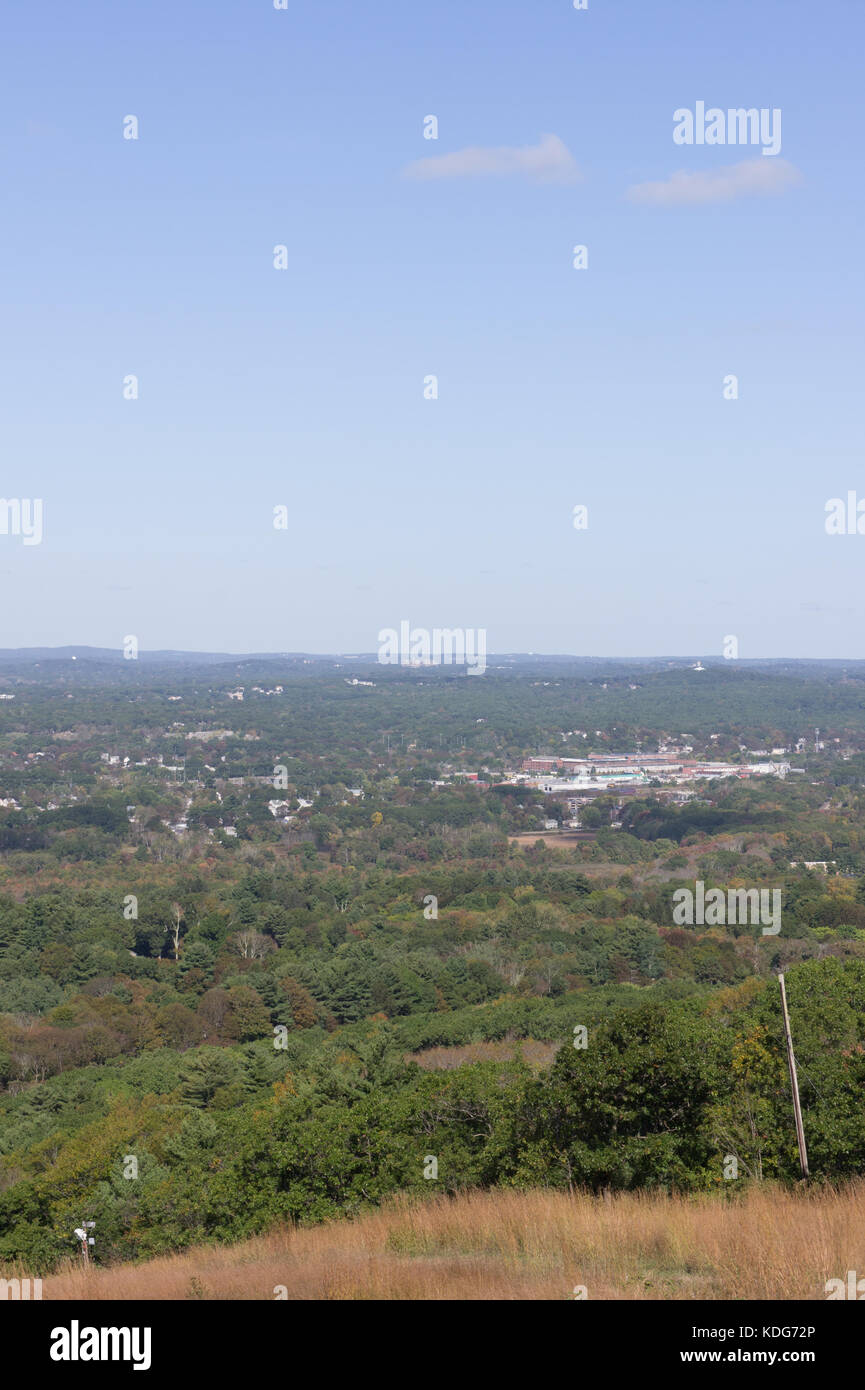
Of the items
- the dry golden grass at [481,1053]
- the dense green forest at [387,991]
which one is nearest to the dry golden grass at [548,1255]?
the dense green forest at [387,991]

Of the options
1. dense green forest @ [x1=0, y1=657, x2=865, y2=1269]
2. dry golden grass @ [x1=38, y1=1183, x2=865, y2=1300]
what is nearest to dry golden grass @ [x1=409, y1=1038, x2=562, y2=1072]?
dense green forest @ [x1=0, y1=657, x2=865, y2=1269]

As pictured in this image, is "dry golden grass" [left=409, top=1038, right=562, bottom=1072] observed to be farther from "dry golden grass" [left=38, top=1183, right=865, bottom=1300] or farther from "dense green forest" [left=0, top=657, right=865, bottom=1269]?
"dry golden grass" [left=38, top=1183, right=865, bottom=1300]

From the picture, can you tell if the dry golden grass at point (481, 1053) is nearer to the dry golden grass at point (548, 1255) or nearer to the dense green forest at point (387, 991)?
the dense green forest at point (387, 991)

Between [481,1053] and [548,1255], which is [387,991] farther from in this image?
[548,1255]

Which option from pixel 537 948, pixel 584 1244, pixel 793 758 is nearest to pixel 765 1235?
pixel 584 1244
